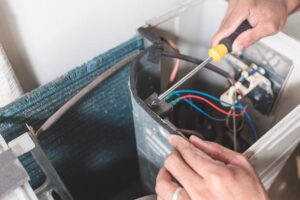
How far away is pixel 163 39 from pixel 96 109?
282 mm

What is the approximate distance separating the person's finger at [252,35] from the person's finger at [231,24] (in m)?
0.03

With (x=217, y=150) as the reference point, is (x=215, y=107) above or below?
below

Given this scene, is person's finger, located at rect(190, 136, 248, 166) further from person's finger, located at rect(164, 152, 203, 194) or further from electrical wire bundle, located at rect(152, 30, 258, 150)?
electrical wire bundle, located at rect(152, 30, 258, 150)

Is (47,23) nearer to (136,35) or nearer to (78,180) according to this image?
(136,35)

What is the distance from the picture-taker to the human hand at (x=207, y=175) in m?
0.55

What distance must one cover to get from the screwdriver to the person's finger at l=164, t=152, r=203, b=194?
16 centimetres

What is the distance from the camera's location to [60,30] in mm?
752

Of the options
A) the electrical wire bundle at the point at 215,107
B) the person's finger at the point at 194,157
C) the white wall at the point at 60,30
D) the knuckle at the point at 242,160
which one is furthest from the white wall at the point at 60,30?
the knuckle at the point at 242,160

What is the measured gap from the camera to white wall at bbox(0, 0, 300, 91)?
673 mm

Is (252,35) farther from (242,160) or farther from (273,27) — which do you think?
(242,160)

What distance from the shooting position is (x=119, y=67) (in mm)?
829

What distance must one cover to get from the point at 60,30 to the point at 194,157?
17.4 inches

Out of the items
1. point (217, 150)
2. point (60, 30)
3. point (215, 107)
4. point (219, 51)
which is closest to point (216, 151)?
point (217, 150)

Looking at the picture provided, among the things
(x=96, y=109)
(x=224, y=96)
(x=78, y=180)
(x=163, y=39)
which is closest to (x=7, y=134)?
(x=96, y=109)
